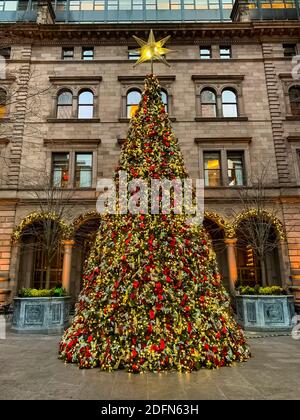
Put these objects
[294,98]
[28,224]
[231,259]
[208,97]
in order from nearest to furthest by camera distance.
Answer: [231,259] < [28,224] < [294,98] < [208,97]

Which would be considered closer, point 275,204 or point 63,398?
point 63,398

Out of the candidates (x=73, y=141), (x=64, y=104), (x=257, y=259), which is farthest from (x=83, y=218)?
(x=257, y=259)

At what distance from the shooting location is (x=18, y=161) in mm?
15766

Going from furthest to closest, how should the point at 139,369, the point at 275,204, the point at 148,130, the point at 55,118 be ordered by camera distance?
the point at 55,118, the point at 275,204, the point at 148,130, the point at 139,369

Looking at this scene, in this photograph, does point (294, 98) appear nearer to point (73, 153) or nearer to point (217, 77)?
point (217, 77)

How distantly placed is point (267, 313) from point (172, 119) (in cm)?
1147

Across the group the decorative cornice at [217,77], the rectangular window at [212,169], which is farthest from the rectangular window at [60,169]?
the decorative cornice at [217,77]

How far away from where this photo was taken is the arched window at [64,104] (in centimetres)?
1706

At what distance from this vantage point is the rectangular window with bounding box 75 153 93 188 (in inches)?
631

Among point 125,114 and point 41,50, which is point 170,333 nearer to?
point 125,114

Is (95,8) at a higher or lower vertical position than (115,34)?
higher

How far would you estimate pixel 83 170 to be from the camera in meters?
16.2

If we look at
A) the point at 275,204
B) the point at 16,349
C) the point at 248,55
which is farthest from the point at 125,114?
the point at 16,349
